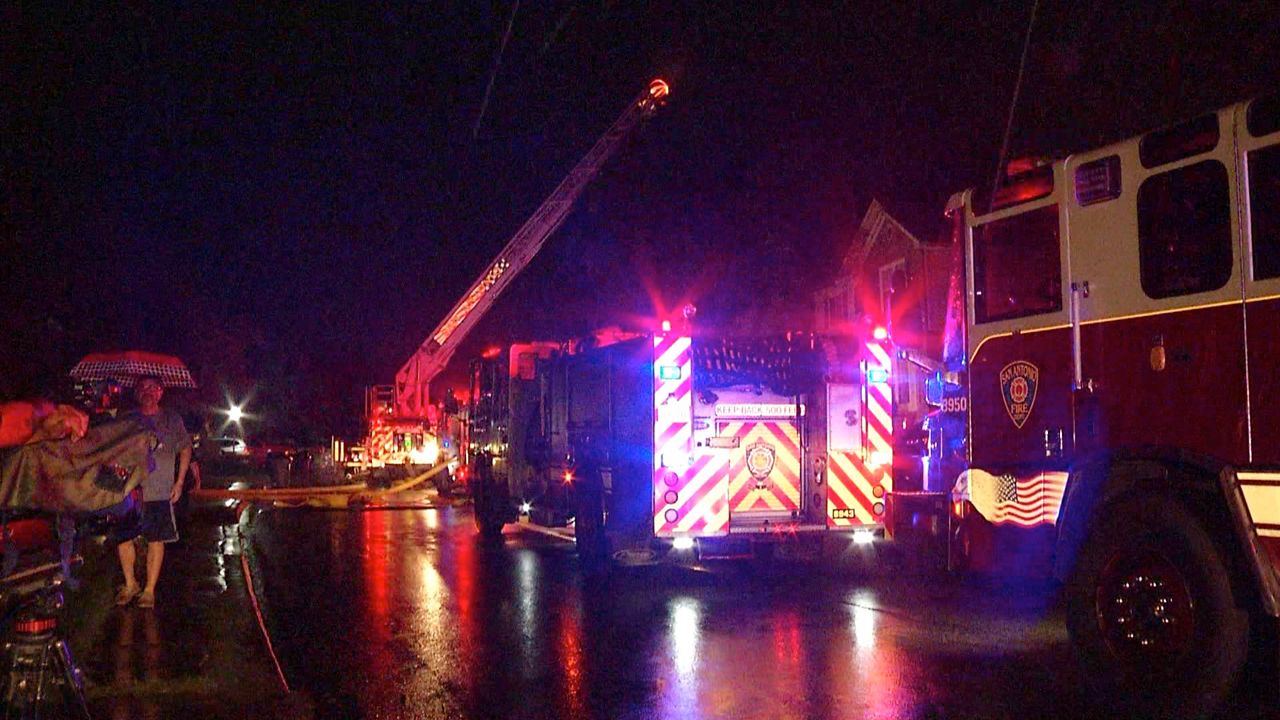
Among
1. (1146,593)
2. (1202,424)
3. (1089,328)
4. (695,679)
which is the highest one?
(1089,328)

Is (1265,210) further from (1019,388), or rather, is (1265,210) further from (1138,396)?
(1019,388)

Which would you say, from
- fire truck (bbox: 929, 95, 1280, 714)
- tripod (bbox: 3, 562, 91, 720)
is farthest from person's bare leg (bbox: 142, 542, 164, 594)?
fire truck (bbox: 929, 95, 1280, 714)

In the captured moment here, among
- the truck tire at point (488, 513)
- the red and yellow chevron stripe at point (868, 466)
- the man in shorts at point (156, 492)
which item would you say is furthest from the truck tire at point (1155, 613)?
the truck tire at point (488, 513)

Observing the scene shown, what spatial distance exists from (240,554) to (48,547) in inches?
305

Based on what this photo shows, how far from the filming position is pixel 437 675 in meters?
7.48

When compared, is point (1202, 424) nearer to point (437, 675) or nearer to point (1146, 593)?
point (1146, 593)

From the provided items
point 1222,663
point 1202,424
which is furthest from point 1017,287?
point 1222,663

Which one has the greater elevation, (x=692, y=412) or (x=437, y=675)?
(x=692, y=412)

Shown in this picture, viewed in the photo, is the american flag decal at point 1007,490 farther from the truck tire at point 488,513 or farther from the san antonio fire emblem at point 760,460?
the truck tire at point 488,513

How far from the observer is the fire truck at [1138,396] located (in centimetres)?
560

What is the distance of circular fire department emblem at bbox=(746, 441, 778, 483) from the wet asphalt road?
1089 mm

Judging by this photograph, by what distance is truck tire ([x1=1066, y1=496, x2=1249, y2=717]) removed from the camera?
561cm

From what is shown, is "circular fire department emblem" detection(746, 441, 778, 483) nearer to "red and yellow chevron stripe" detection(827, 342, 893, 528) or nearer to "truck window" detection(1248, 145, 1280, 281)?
"red and yellow chevron stripe" detection(827, 342, 893, 528)

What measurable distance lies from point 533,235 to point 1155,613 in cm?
2246
